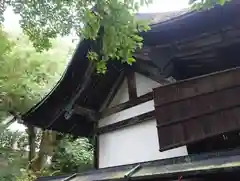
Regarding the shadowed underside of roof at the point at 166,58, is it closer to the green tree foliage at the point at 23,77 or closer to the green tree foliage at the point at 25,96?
the green tree foliage at the point at 25,96

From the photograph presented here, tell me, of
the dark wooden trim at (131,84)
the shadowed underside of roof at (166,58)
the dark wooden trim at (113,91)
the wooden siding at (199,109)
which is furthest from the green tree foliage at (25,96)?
the wooden siding at (199,109)

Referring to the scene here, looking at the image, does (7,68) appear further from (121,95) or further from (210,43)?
(210,43)

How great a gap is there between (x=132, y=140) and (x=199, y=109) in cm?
190

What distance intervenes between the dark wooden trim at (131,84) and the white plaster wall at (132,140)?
3.4 inches

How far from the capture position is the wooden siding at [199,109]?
4246 millimetres

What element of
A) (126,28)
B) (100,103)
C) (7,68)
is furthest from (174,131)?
(7,68)

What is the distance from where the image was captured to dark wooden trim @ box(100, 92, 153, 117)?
5.90 m

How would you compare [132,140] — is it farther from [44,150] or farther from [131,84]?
[44,150]

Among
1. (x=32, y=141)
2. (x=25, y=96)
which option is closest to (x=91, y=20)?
(x=25, y=96)

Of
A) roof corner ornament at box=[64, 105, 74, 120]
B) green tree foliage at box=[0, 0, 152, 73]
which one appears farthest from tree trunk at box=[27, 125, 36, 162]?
green tree foliage at box=[0, 0, 152, 73]

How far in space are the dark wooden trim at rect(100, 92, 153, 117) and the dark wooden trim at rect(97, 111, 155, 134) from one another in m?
0.27

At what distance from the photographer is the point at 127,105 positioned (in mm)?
6273

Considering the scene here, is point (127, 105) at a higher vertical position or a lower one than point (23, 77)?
lower

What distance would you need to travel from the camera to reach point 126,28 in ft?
10.9
